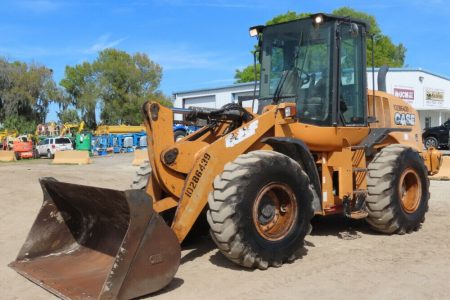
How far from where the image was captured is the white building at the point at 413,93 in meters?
31.9

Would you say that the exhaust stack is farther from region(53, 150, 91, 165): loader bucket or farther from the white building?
the white building

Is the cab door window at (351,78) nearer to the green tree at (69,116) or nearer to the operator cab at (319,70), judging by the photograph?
the operator cab at (319,70)

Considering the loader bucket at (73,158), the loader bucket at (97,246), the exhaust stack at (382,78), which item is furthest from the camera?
the loader bucket at (73,158)

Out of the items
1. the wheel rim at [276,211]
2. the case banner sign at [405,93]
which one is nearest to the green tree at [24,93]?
the case banner sign at [405,93]

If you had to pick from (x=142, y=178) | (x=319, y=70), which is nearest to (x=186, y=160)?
(x=142, y=178)

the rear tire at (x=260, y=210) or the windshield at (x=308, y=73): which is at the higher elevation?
the windshield at (x=308, y=73)

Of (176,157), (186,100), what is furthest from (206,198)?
(186,100)

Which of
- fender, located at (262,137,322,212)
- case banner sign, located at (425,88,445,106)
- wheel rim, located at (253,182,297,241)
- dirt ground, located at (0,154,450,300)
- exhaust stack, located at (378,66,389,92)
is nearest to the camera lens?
dirt ground, located at (0,154,450,300)

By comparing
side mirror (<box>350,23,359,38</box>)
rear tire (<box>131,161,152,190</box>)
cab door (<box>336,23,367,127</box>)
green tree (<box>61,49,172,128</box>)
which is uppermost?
green tree (<box>61,49,172,128</box>)

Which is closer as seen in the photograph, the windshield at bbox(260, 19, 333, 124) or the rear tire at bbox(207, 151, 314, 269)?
the rear tire at bbox(207, 151, 314, 269)

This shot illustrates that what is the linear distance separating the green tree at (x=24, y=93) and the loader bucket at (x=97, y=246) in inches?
1964

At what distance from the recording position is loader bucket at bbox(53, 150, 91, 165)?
25.7 meters

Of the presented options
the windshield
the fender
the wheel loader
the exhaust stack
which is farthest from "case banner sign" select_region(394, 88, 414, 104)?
the fender

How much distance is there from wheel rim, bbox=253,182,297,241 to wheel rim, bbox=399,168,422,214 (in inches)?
103
